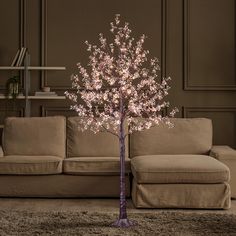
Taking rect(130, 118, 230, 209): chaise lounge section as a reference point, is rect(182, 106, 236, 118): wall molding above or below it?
above

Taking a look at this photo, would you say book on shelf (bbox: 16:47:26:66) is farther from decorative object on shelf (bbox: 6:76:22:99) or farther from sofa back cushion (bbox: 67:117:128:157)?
sofa back cushion (bbox: 67:117:128:157)

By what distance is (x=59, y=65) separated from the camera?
638cm

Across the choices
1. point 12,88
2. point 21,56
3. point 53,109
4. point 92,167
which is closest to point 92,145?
point 92,167

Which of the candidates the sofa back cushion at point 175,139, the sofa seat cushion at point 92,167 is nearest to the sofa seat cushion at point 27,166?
the sofa seat cushion at point 92,167

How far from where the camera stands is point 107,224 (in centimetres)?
396

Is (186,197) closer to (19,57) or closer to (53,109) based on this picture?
(53,109)

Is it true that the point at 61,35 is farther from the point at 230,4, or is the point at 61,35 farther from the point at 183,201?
the point at 183,201

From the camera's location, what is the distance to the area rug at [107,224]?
3.73 meters

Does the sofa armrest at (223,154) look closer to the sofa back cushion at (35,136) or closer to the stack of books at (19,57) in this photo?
the sofa back cushion at (35,136)

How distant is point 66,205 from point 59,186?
0.33 metres

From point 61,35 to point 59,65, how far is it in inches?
13.3

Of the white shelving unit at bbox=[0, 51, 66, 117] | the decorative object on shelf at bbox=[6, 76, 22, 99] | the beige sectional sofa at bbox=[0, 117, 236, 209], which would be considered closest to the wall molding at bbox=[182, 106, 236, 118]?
the beige sectional sofa at bbox=[0, 117, 236, 209]

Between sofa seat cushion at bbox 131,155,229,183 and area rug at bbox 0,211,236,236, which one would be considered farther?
sofa seat cushion at bbox 131,155,229,183

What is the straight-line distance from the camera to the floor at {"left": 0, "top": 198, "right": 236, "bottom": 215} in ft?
15.4
